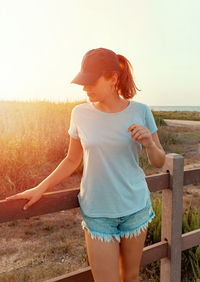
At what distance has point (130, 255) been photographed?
5.29 ft

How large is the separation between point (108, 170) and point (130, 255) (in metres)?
0.48

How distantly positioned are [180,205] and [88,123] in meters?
1.10

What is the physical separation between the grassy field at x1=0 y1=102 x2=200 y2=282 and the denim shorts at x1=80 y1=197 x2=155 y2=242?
1.34 meters

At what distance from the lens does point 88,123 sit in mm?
1549

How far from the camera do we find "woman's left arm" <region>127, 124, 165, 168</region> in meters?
1.44

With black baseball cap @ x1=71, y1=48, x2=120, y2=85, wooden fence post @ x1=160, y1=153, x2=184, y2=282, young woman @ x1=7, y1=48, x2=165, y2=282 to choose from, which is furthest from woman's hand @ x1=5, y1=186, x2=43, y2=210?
wooden fence post @ x1=160, y1=153, x2=184, y2=282

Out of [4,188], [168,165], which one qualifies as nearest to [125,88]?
[168,165]

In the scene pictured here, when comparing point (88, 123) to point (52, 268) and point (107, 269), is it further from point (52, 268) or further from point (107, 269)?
point (52, 268)

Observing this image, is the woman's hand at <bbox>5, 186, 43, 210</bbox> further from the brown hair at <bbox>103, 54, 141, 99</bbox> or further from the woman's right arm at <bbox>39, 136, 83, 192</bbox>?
the brown hair at <bbox>103, 54, 141, 99</bbox>

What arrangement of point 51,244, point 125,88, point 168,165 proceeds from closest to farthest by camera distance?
point 125,88
point 168,165
point 51,244

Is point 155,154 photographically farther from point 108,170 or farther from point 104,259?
point 104,259

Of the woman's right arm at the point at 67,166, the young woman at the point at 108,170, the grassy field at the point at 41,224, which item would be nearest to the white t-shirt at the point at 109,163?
the young woman at the point at 108,170

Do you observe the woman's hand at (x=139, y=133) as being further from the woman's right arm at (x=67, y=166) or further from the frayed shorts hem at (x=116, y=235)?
the frayed shorts hem at (x=116, y=235)

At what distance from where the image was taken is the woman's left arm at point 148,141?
4.71ft
